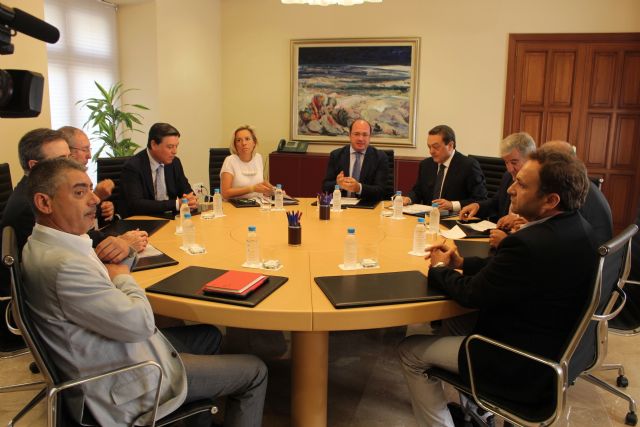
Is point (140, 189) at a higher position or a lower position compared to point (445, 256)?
higher

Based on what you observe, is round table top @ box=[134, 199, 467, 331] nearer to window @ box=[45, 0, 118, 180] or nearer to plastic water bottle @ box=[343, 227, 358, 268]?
plastic water bottle @ box=[343, 227, 358, 268]

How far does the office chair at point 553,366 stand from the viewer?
155cm

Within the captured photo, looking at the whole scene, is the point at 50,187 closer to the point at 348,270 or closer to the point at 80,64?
the point at 348,270

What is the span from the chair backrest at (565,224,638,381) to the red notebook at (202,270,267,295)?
1.09 metres

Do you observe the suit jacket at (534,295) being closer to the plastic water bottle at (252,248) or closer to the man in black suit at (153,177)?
the plastic water bottle at (252,248)

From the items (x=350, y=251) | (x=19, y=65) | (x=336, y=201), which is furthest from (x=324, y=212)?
(x=19, y=65)

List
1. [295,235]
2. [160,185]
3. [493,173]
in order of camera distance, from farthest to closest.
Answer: [493,173], [160,185], [295,235]

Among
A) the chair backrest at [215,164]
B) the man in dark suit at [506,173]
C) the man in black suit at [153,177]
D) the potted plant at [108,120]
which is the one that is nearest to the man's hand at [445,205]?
the man in dark suit at [506,173]

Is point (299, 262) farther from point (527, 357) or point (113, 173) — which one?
point (113, 173)

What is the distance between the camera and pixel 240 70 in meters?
6.41

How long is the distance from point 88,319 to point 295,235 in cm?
128

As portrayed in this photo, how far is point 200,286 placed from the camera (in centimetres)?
195

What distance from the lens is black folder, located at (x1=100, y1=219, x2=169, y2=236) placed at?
281 cm

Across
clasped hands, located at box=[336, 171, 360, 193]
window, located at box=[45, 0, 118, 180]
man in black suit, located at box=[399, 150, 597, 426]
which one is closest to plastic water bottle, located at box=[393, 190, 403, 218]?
clasped hands, located at box=[336, 171, 360, 193]
